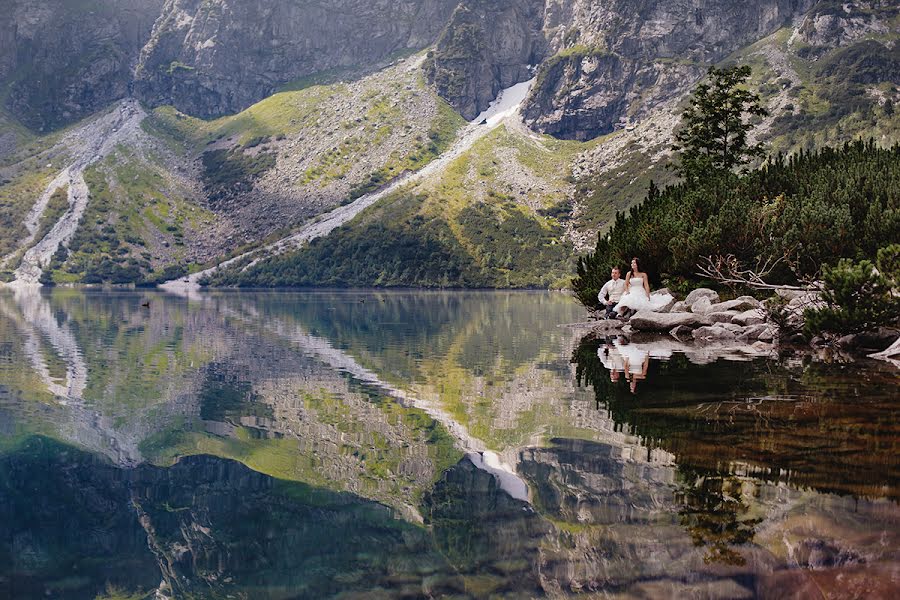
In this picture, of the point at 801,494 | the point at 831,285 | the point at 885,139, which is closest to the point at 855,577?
the point at 801,494

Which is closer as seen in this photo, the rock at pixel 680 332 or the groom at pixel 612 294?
the rock at pixel 680 332

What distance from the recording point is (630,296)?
43094 mm

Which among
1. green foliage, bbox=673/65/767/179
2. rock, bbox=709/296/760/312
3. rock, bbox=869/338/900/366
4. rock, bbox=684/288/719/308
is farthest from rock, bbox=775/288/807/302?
green foliage, bbox=673/65/767/179

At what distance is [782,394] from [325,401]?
11.6 meters

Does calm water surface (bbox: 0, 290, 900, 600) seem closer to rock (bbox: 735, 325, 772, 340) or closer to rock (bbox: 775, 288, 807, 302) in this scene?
rock (bbox: 735, 325, 772, 340)

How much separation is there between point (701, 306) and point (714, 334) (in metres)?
3.52

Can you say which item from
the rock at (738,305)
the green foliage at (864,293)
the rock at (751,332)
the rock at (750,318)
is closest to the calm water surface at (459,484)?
the green foliage at (864,293)

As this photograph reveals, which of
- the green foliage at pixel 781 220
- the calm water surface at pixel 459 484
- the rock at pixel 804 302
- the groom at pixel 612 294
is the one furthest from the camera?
the groom at pixel 612 294

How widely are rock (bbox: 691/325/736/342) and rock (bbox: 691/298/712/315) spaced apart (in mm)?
2265

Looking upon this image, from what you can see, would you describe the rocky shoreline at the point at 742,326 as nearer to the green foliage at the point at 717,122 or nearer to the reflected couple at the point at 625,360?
the reflected couple at the point at 625,360

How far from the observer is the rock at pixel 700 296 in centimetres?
4068

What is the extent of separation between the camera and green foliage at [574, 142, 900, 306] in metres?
37.8

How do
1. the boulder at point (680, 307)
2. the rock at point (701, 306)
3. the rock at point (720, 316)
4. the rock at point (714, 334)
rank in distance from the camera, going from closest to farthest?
the rock at point (714, 334), the rock at point (720, 316), the rock at point (701, 306), the boulder at point (680, 307)

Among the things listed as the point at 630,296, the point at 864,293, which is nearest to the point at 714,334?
the point at 630,296
